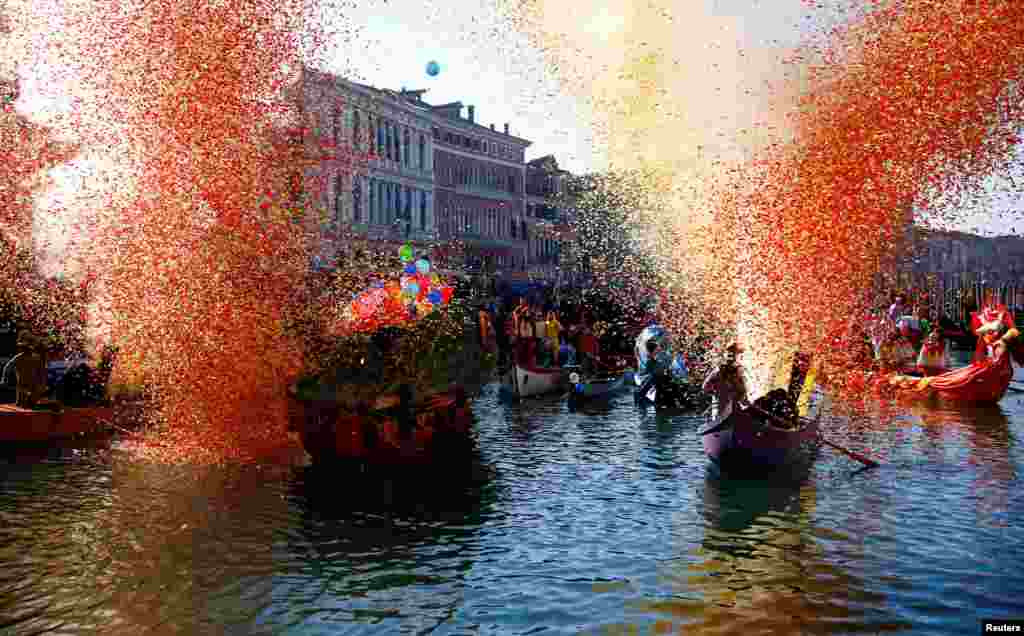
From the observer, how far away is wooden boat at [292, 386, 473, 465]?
15445mm

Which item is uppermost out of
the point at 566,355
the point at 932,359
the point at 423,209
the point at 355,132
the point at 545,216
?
the point at 355,132

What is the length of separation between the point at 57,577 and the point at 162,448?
24.9ft

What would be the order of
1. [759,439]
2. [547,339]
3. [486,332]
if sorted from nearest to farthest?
[759,439] < [547,339] < [486,332]

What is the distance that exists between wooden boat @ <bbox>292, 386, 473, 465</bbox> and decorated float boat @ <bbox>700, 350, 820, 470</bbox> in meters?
4.01

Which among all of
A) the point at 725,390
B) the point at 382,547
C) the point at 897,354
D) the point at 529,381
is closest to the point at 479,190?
the point at 897,354

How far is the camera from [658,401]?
23453mm

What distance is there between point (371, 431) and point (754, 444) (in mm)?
5231

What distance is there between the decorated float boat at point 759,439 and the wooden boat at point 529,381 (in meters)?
11.3

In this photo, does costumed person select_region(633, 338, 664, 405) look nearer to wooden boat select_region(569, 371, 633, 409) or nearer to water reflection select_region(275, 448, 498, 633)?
wooden boat select_region(569, 371, 633, 409)

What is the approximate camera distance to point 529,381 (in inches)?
1042

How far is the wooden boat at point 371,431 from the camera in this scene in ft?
50.7

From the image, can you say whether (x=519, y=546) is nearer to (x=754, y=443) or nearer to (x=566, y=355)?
(x=754, y=443)

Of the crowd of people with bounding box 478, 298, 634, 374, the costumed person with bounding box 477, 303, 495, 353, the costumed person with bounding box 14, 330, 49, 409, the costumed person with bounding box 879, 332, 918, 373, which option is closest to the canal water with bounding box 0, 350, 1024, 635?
the costumed person with bounding box 14, 330, 49, 409

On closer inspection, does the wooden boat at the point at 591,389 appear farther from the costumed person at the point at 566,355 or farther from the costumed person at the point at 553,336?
the costumed person at the point at 553,336
